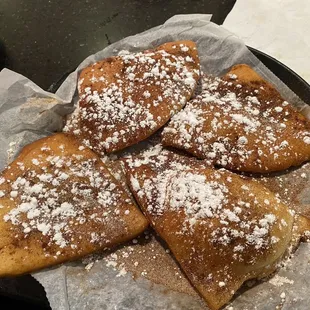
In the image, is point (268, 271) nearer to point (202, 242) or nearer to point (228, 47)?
point (202, 242)

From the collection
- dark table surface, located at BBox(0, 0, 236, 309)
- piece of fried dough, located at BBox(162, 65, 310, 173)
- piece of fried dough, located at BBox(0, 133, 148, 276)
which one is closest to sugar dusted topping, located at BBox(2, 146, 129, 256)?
piece of fried dough, located at BBox(0, 133, 148, 276)

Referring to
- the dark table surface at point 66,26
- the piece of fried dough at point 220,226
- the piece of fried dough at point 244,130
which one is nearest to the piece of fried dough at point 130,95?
the piece of fried dough at point 244,130

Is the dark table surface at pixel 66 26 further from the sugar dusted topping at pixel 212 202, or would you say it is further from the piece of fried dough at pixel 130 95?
the sugar dusted topping at pixel 212 202

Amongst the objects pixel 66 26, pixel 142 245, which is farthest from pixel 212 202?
pixel 66 26

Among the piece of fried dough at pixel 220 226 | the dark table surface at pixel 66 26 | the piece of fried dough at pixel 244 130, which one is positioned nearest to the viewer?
the piece of fried dough at pixel 220 226

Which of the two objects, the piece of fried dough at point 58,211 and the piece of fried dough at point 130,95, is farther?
the piece of fried dough at point 130,95

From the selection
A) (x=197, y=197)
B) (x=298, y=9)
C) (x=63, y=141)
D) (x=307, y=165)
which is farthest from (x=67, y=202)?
(x=298, y=9)
